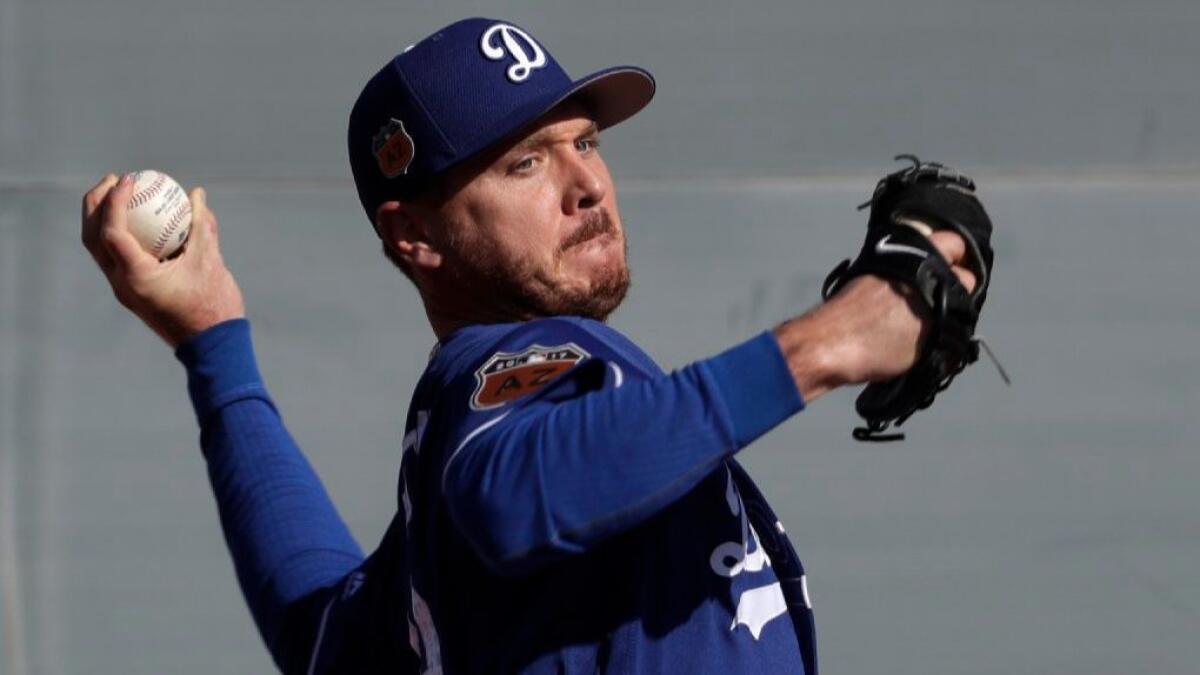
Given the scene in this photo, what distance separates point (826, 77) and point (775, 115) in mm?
119

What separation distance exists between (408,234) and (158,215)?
11.7 inches

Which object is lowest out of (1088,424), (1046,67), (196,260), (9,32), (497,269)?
(1088,424)

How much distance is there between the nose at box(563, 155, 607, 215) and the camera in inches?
76.0

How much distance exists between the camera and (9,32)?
325 centimetres

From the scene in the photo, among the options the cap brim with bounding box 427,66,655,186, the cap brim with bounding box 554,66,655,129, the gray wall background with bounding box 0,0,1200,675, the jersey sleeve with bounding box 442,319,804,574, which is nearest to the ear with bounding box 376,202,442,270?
the cap brim with bounding box 427,66,655,186

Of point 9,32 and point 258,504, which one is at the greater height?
point 9,32

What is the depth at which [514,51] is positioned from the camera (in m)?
1.95

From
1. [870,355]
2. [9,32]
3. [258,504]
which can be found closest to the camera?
[870,355]

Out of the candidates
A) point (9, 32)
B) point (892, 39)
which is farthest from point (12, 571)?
point (892, 39)

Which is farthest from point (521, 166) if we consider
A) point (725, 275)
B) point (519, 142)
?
point (725, 275)

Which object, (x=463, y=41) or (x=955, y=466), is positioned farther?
(x=955, y=466)

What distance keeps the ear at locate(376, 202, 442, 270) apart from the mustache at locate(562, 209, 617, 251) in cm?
16

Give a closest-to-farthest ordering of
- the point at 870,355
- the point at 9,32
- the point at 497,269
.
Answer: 1. the point at 870,355
2. the point at 497,269
3. the point at 9,32

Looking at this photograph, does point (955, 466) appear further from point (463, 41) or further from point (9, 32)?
point (9, 32)
